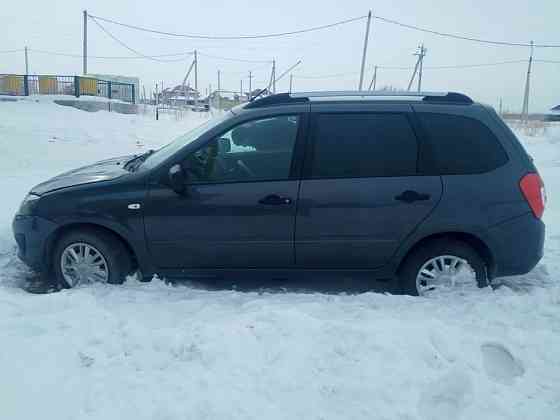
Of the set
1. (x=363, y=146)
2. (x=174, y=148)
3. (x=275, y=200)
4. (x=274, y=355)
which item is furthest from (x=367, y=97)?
(x=274, y=355)

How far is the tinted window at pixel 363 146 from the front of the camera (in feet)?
12.5

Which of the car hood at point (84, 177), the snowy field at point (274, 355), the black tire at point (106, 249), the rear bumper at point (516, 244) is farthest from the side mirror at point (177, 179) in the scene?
the rear bumper at point (516, 244)

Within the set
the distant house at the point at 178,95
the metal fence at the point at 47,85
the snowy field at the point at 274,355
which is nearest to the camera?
the snowy field at the point at 274,355

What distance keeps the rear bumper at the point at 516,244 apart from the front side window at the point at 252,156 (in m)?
1.79

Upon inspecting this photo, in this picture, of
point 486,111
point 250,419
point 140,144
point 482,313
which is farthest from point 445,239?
point 140,144

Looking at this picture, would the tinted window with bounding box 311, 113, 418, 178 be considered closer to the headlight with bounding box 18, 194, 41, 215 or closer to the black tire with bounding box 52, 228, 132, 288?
the black tire with bounding box 52, 228, 132, 288

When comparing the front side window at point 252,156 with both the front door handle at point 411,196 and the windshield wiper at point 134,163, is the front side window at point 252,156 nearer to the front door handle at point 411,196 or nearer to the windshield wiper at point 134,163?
the windshield wiper at point 134,163

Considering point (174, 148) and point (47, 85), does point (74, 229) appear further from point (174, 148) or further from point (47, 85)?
point (47, 85)

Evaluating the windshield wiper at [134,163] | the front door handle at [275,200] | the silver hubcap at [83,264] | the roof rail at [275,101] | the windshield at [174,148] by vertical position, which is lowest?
the silver hubcap at [83,264]

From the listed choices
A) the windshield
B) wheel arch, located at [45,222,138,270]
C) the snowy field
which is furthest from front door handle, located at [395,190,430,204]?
wheel arch, located at [45,222,138,270]

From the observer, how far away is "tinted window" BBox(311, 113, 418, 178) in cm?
381

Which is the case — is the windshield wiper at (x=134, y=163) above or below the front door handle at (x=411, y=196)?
above

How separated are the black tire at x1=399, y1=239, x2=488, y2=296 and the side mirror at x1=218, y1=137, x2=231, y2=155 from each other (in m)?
1.79

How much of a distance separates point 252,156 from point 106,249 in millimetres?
1456
